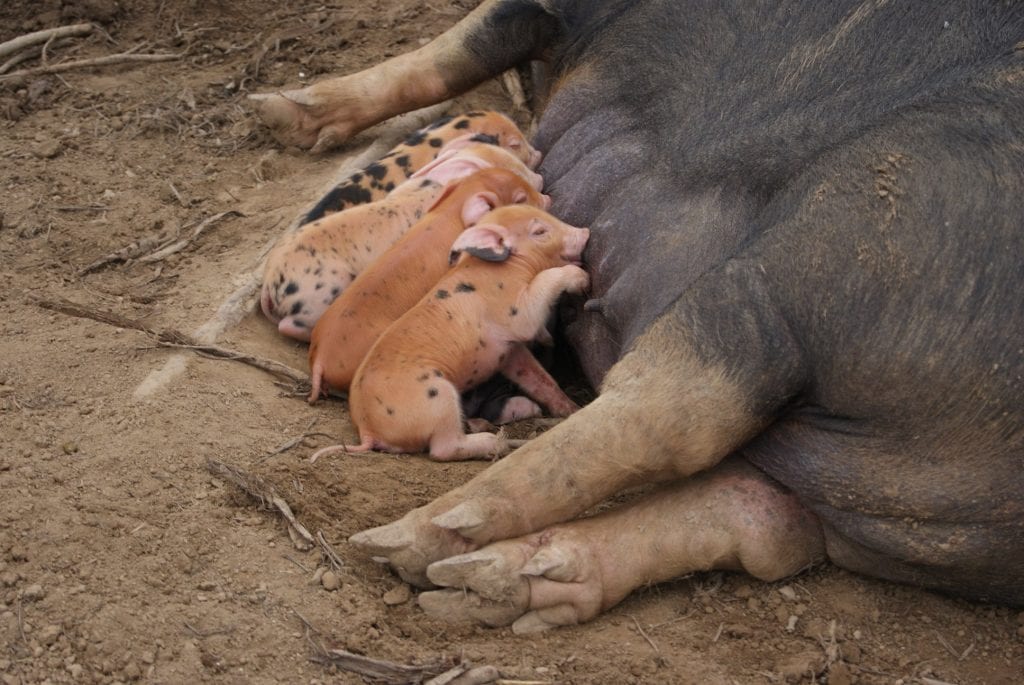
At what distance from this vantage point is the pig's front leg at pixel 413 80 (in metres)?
5.25

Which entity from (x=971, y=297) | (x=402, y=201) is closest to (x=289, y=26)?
(x=402, y=201)

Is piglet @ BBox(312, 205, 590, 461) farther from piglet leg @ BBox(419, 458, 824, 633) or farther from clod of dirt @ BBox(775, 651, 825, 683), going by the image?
clod of dirt @ BBox(775, 651, 825, 683)

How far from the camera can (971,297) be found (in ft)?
10.9

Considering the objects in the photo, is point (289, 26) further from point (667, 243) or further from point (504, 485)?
point (504, 485)

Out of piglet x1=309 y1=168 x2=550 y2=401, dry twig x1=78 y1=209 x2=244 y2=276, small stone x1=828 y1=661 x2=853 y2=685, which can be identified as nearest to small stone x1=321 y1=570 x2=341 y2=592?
piglet x1=309 y1=168 x2=550 y2=401

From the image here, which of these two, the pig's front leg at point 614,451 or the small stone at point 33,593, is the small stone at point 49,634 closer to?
the small stone at point 33,593

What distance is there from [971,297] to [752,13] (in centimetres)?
138

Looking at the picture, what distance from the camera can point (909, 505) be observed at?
340 cm

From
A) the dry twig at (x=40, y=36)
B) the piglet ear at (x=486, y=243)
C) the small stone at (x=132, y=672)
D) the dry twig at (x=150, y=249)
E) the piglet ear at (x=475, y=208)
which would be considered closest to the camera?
the small stone at (x=132, y=672)

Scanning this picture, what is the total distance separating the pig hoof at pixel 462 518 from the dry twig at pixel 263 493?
1.15 feet

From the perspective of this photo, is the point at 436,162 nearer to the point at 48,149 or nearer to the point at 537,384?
the point at 537,384

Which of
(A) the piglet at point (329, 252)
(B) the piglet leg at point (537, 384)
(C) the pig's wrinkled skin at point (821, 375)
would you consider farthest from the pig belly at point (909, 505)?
(A) the piglet at point (329, 252)

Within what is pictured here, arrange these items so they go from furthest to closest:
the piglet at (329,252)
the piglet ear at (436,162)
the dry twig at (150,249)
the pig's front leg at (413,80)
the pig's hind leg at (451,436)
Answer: the pig's front leg at (413,80) → the dry twig at (150,249) → the piglet ear at (436,162) → the piglet at (329,252) → the pig's hind leg at (451,436)

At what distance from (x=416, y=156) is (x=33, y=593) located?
2.18 metres
